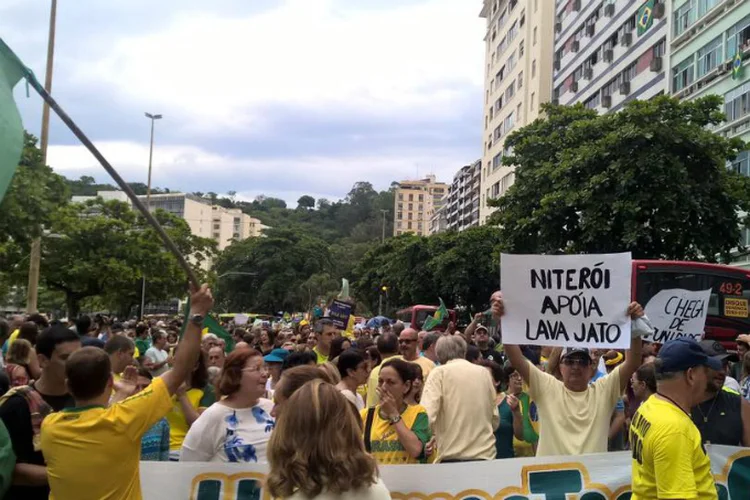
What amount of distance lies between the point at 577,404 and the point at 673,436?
6.02 feet

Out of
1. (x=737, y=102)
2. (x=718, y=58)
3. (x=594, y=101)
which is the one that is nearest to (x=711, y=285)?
(x=737, y=102)

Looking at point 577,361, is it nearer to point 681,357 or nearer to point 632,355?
point 632,355

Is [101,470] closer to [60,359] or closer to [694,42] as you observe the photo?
[60,359]

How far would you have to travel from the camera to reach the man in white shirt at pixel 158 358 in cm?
1025

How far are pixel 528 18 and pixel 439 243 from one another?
18.3 m

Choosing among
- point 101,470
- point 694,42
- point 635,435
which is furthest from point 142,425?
point 694,42

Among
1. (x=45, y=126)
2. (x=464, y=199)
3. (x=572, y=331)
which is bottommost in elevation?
(x=572, y=331)

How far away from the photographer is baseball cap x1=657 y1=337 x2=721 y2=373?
411cm

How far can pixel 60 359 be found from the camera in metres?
5.05

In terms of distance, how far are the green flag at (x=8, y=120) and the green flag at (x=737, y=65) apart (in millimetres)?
29654

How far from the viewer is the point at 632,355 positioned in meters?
5.68

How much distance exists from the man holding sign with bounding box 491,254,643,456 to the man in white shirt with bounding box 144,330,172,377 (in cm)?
515

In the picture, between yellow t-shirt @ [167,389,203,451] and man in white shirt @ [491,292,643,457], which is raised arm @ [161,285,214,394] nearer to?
yellow t-shirt @ [167,389,203,451]

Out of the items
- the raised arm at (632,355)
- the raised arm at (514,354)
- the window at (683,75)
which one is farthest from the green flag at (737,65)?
the raised arm at (514,354)
